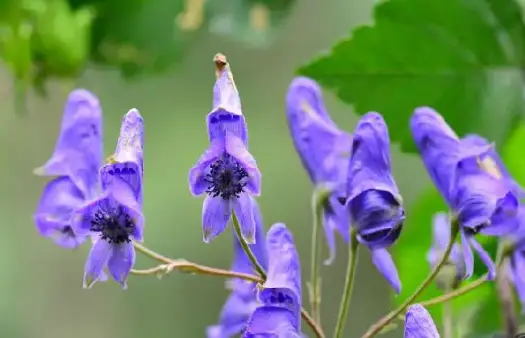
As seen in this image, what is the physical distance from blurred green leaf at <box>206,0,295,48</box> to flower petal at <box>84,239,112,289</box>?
38cm

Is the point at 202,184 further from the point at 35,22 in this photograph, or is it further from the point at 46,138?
the point at 46,138

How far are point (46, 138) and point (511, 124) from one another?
1287 mm

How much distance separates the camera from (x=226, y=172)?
0.44m

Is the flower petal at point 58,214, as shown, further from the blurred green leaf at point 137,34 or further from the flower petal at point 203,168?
the blurred green leaf at point 137,34

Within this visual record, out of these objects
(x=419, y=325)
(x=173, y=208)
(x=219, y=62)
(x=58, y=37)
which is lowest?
(x=419, y=325)

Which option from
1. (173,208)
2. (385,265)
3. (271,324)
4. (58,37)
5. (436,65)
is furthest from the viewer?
(173,208)

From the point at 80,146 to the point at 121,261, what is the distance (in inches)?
5.6

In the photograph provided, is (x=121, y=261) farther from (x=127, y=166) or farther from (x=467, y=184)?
(x=467, y=184)

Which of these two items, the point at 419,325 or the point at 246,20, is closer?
the point at 419,325

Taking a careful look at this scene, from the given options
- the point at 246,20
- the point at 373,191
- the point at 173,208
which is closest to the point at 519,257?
the point at 373,191

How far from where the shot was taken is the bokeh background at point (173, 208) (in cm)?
171

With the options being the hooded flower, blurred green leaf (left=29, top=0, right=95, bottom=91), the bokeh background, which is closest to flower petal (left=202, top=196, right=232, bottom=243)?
the hooded flower

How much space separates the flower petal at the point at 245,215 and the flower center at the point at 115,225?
45 millimetres

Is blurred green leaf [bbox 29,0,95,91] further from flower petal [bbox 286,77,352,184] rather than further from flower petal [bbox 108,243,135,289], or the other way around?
flower petal [bbox 108,243,135,289]
